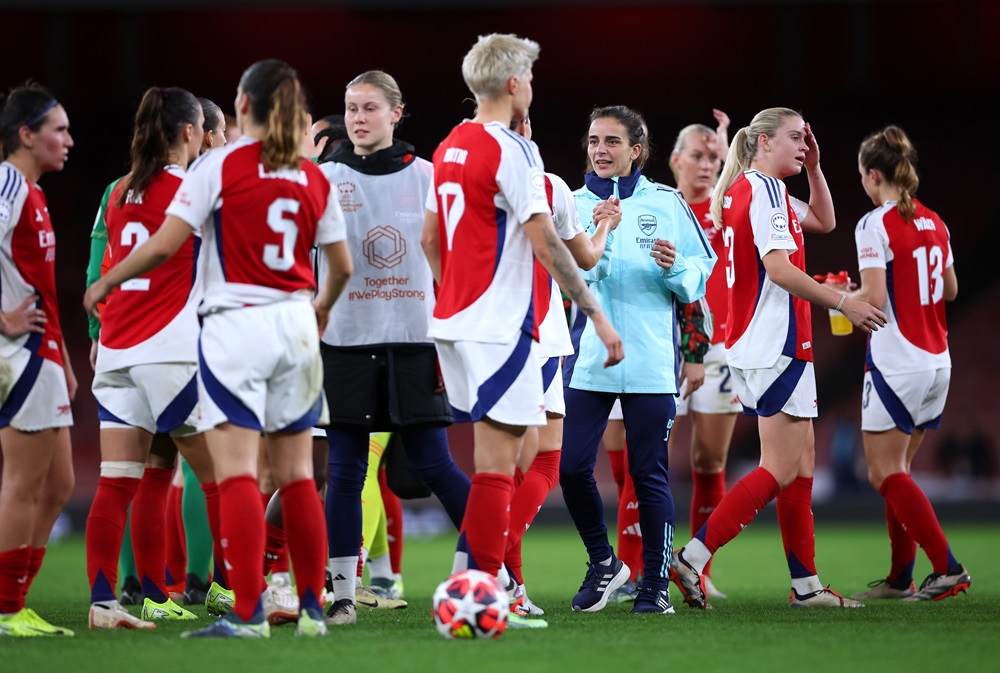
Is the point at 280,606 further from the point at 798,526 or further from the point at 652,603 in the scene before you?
the point at 798,526

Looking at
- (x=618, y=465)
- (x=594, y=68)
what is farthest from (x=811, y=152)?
(x=594, y=68)

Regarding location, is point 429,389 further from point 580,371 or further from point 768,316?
point 768,316

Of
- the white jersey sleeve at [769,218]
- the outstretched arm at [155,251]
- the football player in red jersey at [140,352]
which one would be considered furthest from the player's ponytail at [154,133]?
the white jersey sleeve at [769,218]

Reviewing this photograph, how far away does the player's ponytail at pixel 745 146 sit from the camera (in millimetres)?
6492

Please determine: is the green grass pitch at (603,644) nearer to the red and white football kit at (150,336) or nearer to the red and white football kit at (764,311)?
the red and white football kit at (150,336)

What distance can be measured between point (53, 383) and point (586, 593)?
279 cm

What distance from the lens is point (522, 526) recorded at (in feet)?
19.5

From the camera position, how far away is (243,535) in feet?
14.5

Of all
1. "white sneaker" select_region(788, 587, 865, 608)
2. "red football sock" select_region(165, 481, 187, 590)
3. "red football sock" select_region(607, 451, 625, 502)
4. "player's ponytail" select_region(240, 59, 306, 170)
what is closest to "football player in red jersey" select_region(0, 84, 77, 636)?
"player's ponytail" select_region(240, 59, 306, 170)

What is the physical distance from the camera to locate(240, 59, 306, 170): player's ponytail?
15.0 ft

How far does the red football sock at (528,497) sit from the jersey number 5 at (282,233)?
6.19ft

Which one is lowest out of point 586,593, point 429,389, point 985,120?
→ point 586,593

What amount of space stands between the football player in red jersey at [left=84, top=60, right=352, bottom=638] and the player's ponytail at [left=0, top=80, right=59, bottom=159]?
872 mm

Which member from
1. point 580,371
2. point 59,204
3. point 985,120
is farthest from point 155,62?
point 580,371
